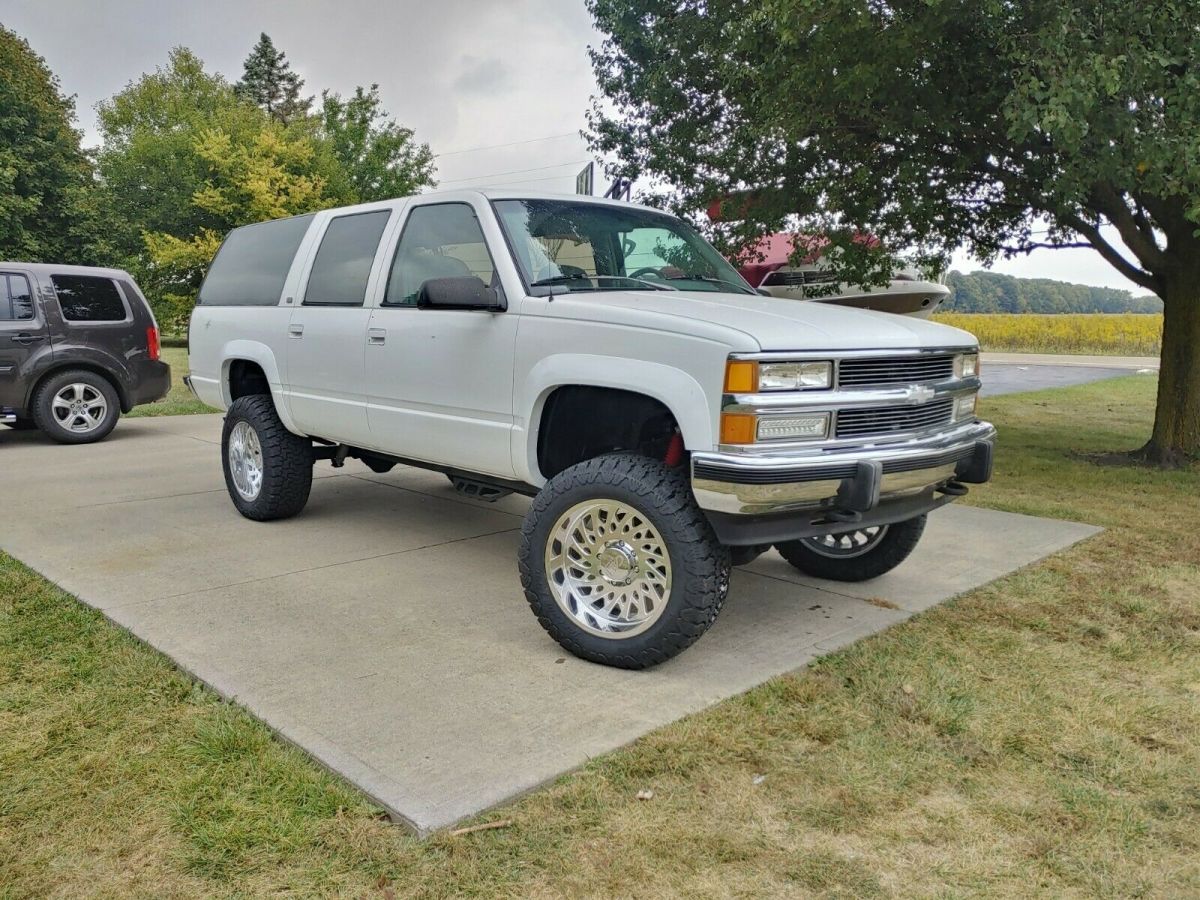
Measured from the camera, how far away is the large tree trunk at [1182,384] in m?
9.45

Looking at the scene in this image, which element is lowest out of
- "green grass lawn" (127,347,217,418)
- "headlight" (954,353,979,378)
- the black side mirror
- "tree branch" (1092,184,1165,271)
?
"green grass lawn" (127,347,217,418)

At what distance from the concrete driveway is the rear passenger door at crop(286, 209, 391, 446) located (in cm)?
83

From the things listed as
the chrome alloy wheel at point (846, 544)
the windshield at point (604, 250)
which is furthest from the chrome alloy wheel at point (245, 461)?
the chrome alloy wheel at point (846, 544)

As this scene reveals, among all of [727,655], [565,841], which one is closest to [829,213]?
[727,655]

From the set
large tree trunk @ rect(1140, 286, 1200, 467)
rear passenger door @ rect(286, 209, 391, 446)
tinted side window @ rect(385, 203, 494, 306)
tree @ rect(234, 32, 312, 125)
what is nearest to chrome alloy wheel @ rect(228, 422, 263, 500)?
rear passenger door @ rect(286, 209, 391, 446)

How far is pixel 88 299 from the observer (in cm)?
1003

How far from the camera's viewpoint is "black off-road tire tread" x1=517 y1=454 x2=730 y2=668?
11.9 ft

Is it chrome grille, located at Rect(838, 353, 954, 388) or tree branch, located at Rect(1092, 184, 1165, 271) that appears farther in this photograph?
tree branch, located at Rect(1092, 184, 1165, 271)

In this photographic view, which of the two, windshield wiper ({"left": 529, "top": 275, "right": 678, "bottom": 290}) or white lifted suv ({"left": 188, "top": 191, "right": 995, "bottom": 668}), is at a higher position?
windshield wiper ({"left": 529, "top": 275, "right": 678, "bottom": 290})

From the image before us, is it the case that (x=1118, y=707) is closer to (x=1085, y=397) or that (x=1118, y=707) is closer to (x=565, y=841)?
(x=565, y=841)

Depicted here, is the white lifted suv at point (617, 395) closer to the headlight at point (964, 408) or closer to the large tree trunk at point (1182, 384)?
the headlight at point (964, 408)

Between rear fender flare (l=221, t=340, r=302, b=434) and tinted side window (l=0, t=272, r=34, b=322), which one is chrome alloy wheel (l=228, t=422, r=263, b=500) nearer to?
rear fender flare (l=221, t=340, r=302, b=434)

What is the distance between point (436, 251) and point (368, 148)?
3686cm

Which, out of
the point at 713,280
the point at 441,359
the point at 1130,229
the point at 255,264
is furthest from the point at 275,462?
the point at 1130,229
